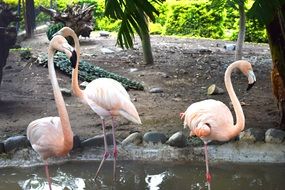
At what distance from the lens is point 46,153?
14.9ft

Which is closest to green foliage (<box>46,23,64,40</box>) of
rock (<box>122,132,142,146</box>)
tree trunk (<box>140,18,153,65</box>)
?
tree trunk (<box>140,18,153,65</box>)

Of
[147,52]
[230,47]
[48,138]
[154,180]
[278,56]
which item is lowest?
[154,180]

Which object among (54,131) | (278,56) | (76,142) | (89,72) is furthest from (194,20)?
(54,131)

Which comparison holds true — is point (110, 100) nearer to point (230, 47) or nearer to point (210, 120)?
point (210, 120)

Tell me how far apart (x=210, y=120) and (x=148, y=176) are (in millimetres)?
901

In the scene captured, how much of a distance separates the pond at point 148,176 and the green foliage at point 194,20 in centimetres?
935

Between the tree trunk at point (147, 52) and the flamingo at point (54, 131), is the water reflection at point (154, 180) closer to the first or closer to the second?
the flamingo at point (54, 131)

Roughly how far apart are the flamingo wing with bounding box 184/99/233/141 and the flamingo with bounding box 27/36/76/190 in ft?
3.96

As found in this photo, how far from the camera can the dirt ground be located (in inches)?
249

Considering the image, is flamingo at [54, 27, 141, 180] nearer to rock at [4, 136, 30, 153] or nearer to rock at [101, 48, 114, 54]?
rock at [4, 136, 30, 153]

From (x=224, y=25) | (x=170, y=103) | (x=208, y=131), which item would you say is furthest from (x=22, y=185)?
(x=224, y=25)

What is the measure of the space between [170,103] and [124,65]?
236 centimetres

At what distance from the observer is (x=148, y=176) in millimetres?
5066

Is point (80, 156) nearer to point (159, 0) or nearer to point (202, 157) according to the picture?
point (202, 157)
